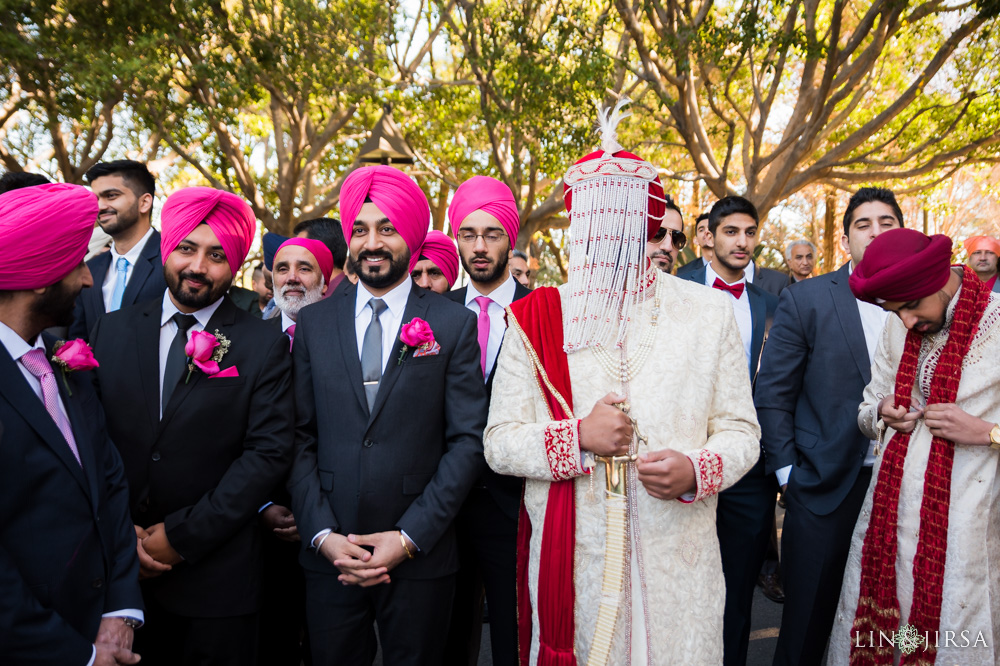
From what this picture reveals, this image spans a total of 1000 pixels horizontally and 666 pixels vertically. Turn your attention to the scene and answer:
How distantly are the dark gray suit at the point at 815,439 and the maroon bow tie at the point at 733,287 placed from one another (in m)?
0.76

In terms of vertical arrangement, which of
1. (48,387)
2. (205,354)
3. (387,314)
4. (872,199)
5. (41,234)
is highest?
(872,199)

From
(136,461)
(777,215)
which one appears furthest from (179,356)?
(777,215)

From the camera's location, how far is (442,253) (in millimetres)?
4473

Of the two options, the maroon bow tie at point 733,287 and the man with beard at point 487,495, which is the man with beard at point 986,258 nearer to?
the maroon bow tie at point 733,287

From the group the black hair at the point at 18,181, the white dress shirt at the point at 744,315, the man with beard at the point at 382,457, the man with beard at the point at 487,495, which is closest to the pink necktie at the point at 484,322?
the man with beard at the point at 487,495

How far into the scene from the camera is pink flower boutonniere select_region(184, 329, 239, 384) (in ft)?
8.80

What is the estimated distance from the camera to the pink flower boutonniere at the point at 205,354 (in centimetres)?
268

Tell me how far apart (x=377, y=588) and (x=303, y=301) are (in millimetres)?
1974

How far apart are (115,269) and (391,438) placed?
2019 mm

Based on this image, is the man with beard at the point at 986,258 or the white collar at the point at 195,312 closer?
the white collar at the point at 195,312

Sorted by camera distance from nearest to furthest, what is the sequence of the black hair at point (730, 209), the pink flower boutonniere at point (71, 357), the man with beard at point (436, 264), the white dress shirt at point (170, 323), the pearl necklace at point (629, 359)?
the pink flower boutonniere at point (71, 357) → the pearl necklace at point (629, 359) → the white dress shirt at point (170, 323) → the black hair at point (730, 209) → the man with beard at point (436, 264)

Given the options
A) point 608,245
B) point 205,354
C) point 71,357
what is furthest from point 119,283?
point 608,245

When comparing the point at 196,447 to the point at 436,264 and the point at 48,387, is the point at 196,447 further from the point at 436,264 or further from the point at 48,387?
the point at 436,264

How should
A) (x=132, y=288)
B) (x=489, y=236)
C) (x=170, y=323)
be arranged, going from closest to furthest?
(x=170, y=323)
(x=132, y=288)
(x=489, y=236)
